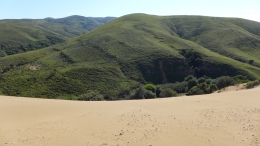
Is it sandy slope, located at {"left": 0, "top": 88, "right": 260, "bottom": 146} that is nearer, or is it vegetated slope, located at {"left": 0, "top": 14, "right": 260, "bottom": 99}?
sandy slope, located at {"left": 0, "top": 88, "right": 260, "bottom": 146}

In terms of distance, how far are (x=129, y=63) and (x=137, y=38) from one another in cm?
2122

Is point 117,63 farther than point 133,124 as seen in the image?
Yes

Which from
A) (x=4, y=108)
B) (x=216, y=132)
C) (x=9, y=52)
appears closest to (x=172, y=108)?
(x=216, y=132)

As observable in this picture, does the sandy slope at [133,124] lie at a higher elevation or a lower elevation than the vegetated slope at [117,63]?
higher

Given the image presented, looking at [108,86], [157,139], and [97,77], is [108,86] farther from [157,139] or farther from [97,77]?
[157,139]

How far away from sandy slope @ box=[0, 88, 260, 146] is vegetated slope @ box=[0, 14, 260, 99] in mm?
31178

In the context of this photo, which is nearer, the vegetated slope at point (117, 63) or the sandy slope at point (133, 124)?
the sandy slope at point (133, 124)

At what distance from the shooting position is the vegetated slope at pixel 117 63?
5134cm

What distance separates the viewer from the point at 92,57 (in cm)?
6994

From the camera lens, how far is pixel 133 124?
12930mm

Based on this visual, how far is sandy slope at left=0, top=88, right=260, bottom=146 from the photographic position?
10.8 meters

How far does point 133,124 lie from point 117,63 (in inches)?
2108

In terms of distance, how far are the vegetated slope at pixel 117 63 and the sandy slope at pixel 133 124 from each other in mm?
31178

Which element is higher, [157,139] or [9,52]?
[157,139]
